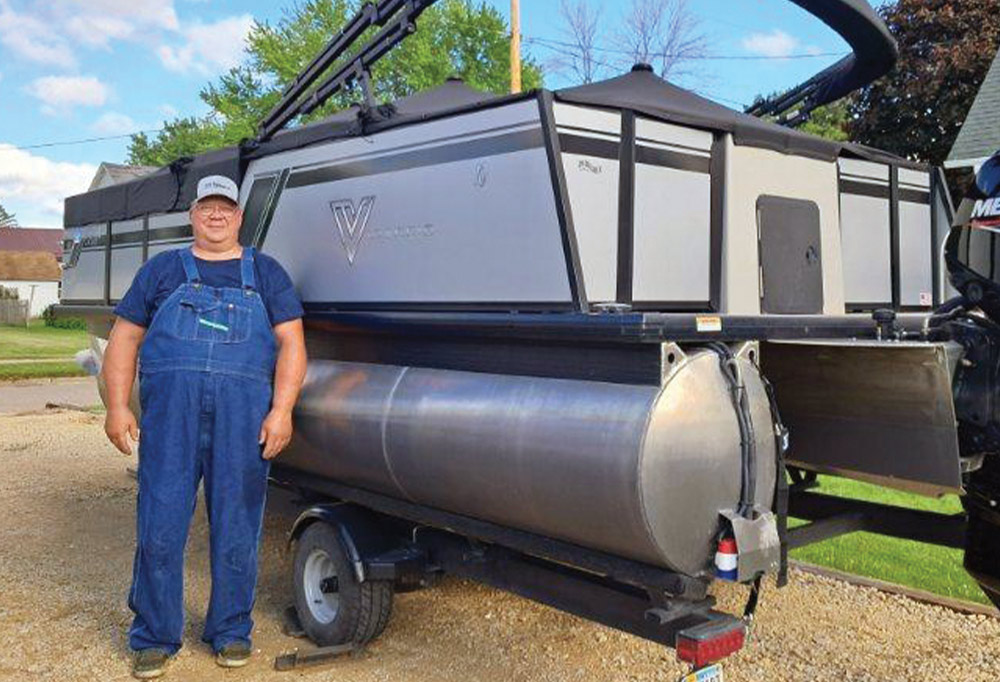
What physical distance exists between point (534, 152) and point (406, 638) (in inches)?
96.8

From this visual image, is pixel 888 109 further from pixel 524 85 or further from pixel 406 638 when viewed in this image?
pixel 406 638

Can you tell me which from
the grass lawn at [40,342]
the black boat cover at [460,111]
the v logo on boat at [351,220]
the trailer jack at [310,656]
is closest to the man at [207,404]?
the trailer jack at [310,656]

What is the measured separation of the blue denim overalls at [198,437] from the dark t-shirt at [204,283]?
0.05 m

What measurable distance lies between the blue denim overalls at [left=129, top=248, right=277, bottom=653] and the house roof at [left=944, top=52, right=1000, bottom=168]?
11921mm

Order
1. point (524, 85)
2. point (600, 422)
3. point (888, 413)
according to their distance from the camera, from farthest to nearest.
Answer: point (524, 85), point (888, 413), point (600, 422)

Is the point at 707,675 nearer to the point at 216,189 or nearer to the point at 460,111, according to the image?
the point at 460,111

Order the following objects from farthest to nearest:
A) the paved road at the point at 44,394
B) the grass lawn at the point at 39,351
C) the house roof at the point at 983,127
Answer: the grass lawn at the point at 39,351
the paved road at the point at 44,394
the house roof at the point at 983,127

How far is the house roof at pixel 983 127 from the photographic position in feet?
45.4

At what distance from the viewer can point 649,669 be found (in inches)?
172

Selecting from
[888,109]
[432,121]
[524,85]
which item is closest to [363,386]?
[432,121]

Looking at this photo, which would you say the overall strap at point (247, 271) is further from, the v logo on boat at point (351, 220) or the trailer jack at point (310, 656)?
the trailer jack at point (310, 656)

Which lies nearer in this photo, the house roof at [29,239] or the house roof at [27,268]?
the house roof at [27,268]

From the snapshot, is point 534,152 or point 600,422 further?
point 534,152

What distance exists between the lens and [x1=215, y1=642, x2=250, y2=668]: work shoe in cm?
444
